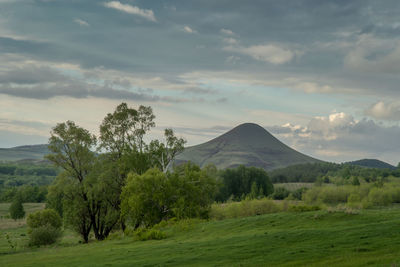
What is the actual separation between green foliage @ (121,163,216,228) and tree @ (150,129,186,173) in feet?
26.8

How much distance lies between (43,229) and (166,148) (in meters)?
23.9

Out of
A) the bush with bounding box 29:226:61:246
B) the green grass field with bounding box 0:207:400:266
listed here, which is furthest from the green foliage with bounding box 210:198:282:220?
the bush with bounding box 29:226:61:246

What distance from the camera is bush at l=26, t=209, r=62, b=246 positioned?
181 feet

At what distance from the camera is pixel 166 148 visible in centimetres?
6384

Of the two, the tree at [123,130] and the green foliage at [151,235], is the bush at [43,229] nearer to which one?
the tree at [123,130]

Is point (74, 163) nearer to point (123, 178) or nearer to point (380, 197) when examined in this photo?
point (123, 178)

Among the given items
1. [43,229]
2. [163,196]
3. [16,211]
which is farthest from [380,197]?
[16,211]

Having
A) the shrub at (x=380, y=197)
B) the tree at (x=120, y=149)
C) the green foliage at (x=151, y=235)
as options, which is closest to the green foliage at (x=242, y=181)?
A: the shrub at (x=380, y=197)

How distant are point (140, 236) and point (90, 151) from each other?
2331cm

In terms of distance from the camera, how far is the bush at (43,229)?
55250mm

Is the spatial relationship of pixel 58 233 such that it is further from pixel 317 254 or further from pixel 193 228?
pixel 317 254

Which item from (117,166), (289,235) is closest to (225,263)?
(289,235)

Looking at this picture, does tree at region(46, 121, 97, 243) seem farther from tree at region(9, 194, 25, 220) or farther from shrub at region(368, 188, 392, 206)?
shrub at region(368, 188, 392, 206)

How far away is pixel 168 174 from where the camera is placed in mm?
55969
